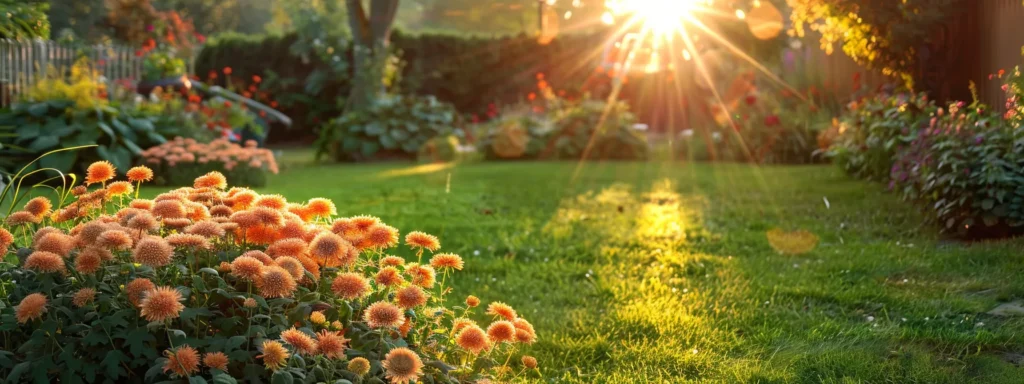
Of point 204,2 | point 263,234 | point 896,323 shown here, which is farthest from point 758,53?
point 204,2

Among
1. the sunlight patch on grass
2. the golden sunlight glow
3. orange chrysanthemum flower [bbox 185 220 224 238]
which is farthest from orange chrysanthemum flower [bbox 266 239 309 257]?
the golden sunlight glow

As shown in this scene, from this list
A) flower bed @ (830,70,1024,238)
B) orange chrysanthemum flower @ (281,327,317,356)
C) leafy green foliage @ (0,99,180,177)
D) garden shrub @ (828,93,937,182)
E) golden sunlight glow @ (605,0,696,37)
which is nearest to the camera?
orange chrysanthemum flower @ (281,327,317,356)

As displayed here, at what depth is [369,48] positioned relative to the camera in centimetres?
1447

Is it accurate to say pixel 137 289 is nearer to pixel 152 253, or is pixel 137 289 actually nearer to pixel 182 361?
pixel 152 253

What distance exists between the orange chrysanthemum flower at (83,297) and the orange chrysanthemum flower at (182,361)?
9.2 inches

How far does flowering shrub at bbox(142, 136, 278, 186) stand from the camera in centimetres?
825

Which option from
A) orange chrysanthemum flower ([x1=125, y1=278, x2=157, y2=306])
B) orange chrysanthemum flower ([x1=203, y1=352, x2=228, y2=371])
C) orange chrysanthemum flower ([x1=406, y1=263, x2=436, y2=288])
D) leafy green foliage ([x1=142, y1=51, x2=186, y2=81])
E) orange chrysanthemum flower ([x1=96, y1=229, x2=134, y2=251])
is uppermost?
leafy green foliage ([x1=142, y1=51, x2=186, y2=81])

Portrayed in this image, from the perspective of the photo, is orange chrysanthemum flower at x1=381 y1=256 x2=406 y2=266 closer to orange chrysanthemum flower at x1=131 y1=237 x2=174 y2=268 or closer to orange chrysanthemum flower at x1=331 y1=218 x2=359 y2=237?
orange chrysanthemum flower at x1=331 y1=218 x2=359 y2=237

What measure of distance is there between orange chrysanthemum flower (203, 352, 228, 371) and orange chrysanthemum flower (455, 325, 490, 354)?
24.1 inches

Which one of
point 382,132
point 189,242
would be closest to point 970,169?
point 189,242

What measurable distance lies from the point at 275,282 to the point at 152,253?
0.28 metres

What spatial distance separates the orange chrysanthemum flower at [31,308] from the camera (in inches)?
79.7

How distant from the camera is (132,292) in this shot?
6.79 feet

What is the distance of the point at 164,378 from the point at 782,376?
195 centimetres
